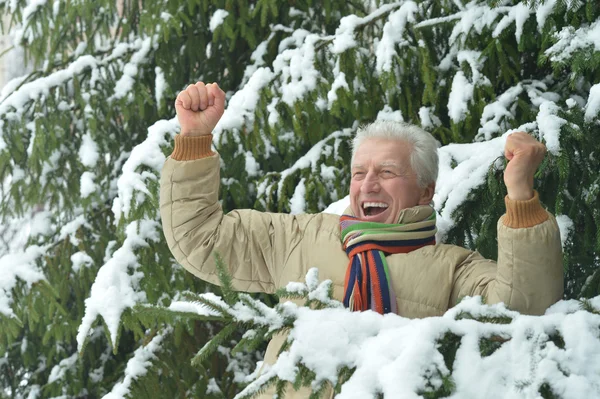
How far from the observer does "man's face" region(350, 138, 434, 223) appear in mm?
2521

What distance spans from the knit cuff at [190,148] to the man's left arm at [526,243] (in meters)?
0.84

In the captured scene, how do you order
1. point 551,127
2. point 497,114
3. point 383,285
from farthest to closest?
point 497,114 → point 551,127 → point 383,285

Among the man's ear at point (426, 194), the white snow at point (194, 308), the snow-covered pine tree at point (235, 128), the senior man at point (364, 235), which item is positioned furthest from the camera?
the snow-covered pine tree at point (235, 128)

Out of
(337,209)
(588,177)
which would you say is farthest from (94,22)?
(588,177)

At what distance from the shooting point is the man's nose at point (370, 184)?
2.51 m

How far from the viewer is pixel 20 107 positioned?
480 cm

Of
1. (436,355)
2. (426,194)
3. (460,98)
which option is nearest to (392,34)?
(460,98)

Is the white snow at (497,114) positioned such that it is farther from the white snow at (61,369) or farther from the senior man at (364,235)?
the white snow at (61,369)

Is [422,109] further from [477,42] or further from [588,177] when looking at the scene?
[588,177]

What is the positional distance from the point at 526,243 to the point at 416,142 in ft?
2.04

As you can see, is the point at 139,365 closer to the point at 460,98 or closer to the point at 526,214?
the point at 460,98

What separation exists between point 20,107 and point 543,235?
11.2ft

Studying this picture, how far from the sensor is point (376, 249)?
237 cm

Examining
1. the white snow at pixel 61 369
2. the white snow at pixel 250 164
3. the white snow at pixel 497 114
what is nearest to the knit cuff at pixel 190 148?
the white snow at pixel 497 114
